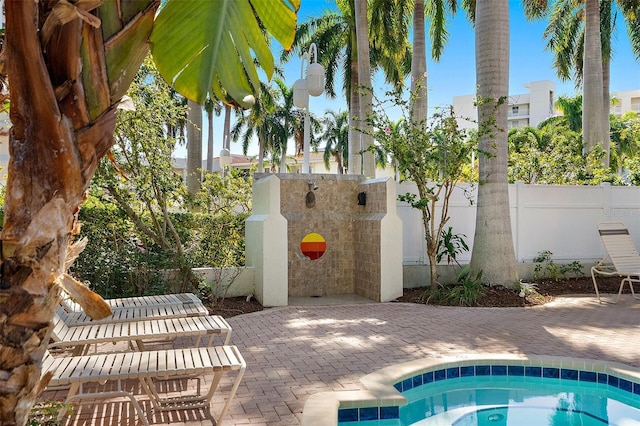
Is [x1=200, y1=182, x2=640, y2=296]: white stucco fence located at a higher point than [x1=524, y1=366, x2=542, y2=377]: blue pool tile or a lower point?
higher

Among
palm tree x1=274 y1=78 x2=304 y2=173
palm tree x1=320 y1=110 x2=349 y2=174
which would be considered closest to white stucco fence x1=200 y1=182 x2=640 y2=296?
palm tree x1=274 y1=78 x2=304 y2=173

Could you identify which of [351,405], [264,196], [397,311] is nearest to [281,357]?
[351,405]

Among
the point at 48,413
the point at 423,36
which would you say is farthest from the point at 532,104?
the point at 48,413

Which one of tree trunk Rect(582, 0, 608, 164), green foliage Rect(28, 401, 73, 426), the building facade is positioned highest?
the building facade

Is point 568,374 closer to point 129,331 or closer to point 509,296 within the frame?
point 509,296

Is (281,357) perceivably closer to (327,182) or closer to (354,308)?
(354,308)

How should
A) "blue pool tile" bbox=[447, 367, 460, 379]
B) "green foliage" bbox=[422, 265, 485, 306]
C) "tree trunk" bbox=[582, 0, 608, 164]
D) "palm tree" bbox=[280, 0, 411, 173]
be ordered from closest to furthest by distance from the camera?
"blue pool tile" bbox=[447, 367, 460, 379] → "green foliage" bbox=[422, 265, 485, 306] → "tree trunk" bbox=[582, 0, 608, 164] → "palm tree" bbox=[280, 0, 411, 173]

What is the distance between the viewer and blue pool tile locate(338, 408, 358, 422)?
4.66 metres

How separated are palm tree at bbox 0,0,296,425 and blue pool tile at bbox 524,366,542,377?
5.37 m

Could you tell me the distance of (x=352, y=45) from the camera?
960 inches

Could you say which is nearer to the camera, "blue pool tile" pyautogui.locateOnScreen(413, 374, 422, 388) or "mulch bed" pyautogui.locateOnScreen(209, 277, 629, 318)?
"blue pool tile" pyautogui.locateOnScreen(413, 374, 422, 388)

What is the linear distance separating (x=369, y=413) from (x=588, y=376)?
8.82ft

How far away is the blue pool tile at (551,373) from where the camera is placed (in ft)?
19.4

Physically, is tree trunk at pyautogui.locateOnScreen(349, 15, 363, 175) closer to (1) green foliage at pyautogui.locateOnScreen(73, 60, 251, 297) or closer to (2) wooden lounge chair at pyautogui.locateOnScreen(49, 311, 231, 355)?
(1) green foliage at pyautogui.locateOnScreen(73, 60, 251, 297)
